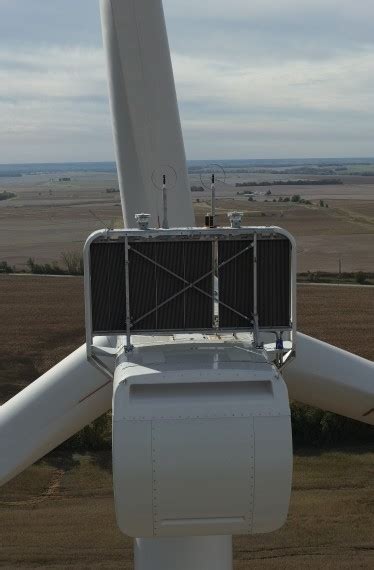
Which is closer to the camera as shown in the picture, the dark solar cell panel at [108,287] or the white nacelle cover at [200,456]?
the white nacelle cover at [200,456]

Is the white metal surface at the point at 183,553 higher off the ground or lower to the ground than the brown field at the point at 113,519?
higher

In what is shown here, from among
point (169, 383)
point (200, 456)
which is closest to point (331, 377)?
point (169, 383)

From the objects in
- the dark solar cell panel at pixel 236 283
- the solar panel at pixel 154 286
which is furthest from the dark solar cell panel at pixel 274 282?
the solar panel at pixel 154 286

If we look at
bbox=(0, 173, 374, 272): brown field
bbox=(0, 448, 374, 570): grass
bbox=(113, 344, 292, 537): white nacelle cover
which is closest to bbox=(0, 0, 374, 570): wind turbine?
bbox=(113, 344, 292, 537): white nacelle cover

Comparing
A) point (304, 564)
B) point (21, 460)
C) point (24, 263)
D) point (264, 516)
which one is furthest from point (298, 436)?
point (24, 263)

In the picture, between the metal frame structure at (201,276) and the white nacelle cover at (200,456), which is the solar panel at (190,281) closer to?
the metal frame structure at (201,276)

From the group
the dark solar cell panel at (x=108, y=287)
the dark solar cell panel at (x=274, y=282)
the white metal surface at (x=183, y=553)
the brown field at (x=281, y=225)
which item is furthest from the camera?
the brown field at (x=281, y=225)
